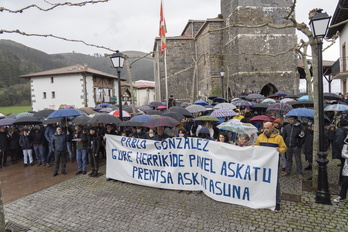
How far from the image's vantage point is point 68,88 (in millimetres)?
38281

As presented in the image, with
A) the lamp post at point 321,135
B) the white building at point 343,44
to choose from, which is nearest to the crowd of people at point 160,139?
the lamp post at point 321,135

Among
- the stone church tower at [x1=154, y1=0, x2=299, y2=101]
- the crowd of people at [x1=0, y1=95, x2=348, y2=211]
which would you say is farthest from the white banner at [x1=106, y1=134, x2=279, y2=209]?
the stone church tower at [x1=154, y1=0, x2=299, y2=101]

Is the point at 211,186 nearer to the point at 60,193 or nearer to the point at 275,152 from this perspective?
the point at 275,152

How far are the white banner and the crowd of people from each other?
1.31ft

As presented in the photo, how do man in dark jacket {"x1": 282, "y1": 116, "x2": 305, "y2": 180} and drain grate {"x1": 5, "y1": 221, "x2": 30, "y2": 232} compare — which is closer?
drain grate {"x1": 5, "y1": 221, "x2": 30, "y2": 232}

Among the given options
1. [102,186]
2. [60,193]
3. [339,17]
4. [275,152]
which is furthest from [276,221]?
[339,17]

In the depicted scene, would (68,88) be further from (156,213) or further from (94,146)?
(156,213)

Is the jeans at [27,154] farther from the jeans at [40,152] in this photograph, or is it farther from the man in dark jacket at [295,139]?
the man in dark jacket at [295,139]

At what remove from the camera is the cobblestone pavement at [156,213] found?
4.36 meters

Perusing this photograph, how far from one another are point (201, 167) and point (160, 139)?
158 centimetres

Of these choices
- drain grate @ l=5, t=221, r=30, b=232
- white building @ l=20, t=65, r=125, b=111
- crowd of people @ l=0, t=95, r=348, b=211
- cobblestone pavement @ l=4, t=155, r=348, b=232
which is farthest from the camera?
white building @ l=20, t=65, r=125, b=111

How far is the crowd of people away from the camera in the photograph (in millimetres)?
5707

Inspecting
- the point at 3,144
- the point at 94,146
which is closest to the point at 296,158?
the point at 94,146

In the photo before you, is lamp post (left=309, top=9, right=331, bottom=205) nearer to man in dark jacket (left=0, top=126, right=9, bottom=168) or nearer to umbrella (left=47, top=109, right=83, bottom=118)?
umbrella (left=47, top=109, right=83, bottom=118)
